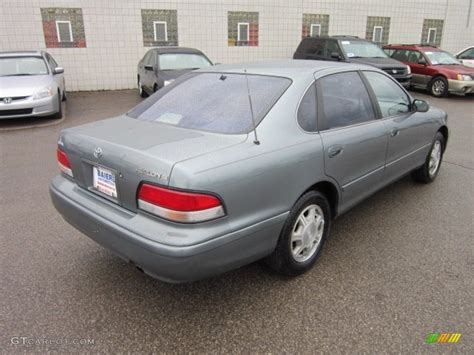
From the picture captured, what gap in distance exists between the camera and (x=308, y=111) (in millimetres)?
2885

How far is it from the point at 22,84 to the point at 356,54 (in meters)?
8.99

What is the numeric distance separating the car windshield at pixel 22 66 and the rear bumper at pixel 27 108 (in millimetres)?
1196

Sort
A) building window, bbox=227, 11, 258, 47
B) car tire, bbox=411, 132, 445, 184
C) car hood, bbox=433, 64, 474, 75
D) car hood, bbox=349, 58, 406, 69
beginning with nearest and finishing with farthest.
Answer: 1. car tire, bbox=411, 132, 445, 184
2. car hood, bbox=349, 58, 406, 69
3. car hood, bbox=433, 64, 474, 75
4. building window, bbox=227, 11, 258, 47

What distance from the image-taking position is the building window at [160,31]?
13100 mm

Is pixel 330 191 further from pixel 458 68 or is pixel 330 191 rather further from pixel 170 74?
pixel 458 68

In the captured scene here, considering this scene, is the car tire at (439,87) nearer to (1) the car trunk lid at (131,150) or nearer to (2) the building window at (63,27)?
(2) the building window at (63,27)

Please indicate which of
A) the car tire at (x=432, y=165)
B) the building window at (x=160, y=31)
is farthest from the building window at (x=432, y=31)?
the car tire at (x=432, y=165)

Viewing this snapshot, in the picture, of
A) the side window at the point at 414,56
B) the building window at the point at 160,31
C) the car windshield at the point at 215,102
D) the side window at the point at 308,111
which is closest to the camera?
the car windshield at the point at 215,102

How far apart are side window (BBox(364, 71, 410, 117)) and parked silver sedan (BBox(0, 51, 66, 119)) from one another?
22.2ft

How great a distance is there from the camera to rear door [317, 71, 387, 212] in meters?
3.01

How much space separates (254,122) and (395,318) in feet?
5.06

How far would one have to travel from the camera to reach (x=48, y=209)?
13.5 feet

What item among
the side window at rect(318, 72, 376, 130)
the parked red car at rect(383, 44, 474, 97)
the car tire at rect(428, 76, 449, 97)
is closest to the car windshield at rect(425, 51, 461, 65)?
the parked red car at rect(383, 44, 474, 97)

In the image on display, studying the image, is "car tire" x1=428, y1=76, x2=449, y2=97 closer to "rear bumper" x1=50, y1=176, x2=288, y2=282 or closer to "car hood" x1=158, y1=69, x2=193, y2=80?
"car hood" x1=158, y1=69, x2=193, y2=80
